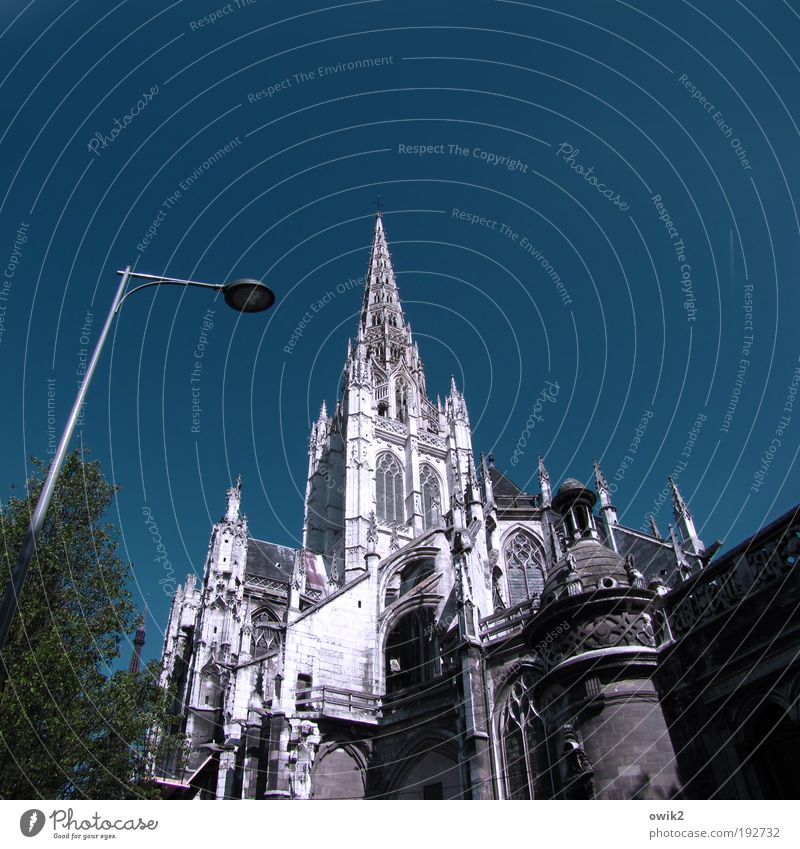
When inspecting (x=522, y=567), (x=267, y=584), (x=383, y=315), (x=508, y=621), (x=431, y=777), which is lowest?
(x=431, y=777)

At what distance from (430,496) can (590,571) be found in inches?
1422

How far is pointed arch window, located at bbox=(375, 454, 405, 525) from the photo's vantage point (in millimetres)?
42062

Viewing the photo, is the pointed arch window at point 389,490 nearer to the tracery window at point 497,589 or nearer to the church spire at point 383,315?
the church spire at point 383,315

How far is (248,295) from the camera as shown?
7785 millimetres

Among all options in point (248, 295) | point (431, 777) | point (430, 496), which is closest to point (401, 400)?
point (430, 496)

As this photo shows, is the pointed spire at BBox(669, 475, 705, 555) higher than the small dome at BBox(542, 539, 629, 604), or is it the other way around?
the pointed spire at BBox(669, 475, 705, 555)

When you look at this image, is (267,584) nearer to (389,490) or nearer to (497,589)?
(389,490)

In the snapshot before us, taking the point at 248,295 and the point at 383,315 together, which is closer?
the point at 248,295

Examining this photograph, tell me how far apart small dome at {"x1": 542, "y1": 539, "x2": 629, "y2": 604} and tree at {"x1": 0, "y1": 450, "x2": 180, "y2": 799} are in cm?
941

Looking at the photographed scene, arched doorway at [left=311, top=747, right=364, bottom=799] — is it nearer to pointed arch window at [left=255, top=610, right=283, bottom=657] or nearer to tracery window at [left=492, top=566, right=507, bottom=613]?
tracery window at [left=492, top=566, right=507, bottom=613]

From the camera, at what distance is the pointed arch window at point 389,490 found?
42062 mm

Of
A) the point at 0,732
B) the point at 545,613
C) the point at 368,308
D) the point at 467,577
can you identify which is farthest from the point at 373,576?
the point at 368,308

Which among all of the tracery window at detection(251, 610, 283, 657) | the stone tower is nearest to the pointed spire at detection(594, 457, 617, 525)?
the stone tower
